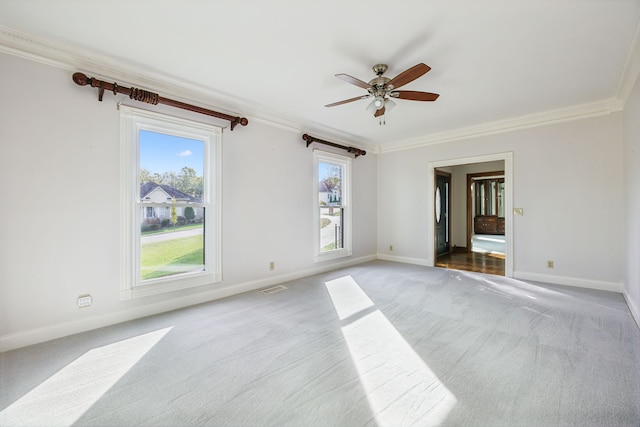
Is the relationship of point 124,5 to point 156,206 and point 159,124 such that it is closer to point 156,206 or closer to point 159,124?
point 159,124

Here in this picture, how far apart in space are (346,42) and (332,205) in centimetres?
316

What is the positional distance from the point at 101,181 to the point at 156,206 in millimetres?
549

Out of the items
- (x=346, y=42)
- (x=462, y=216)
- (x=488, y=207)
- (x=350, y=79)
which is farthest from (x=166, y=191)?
(x=488, y=207)

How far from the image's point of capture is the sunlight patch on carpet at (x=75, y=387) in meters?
1.55

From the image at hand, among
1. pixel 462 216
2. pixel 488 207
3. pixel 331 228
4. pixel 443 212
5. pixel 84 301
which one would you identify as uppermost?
pixel 488 207

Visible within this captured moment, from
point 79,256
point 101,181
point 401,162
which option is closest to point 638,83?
point 401,162

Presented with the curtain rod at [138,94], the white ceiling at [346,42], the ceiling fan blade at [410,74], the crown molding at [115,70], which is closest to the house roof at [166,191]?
the curtain rod at [138,94]

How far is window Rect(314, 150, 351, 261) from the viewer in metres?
4.90

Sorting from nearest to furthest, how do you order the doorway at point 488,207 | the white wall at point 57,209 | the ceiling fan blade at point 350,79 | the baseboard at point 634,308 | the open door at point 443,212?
the white wall at point 57,209 < the ceiling fan blade at point 350,79 < the baseboard at point 634,308 < the open door at point 443,212 < the doorway at point 488,207

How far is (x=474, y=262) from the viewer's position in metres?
5.80

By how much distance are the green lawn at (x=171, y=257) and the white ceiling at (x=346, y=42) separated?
184 cm

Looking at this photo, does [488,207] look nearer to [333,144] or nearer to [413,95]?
[333,144]

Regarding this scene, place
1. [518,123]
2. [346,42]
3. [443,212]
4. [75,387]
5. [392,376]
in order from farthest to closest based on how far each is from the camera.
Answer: [443,212]
[518,123]
[346,42]
[392,376]
[75,387]

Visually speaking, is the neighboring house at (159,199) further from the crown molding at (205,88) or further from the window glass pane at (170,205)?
the crown molding at (205,88)
